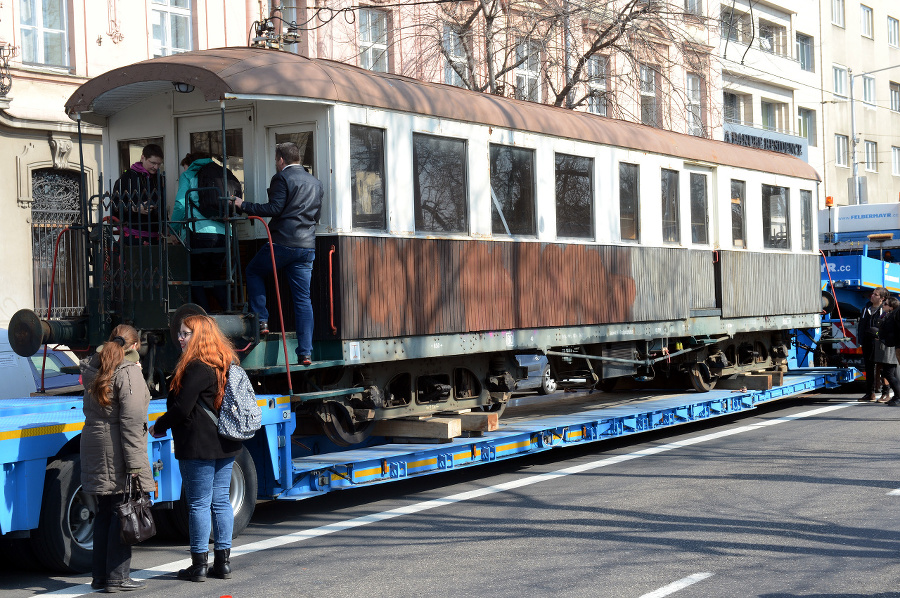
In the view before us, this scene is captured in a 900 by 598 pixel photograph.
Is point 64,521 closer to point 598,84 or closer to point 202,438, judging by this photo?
point 202,438

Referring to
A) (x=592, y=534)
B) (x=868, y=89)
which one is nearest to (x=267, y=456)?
(x=592, y=534)

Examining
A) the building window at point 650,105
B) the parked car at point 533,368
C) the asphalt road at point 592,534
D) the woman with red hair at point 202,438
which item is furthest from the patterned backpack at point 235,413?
the building window at point 650,105

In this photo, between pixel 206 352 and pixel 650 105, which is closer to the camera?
pixel 206 352

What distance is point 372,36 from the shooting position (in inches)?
926

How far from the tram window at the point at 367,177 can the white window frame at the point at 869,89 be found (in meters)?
41.9

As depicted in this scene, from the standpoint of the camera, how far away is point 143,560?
25.5 ft

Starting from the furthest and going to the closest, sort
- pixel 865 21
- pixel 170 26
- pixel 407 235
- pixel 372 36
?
pixel 865 21, pixel 372 36, pixel 170 26, pixel 407 235

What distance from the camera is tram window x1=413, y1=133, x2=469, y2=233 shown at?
1029 centimetres

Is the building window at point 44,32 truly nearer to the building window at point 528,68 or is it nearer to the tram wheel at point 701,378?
the building window at point 528,68

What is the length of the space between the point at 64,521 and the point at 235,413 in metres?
1.34

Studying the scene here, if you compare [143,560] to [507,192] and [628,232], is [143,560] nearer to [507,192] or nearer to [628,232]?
[507,192]

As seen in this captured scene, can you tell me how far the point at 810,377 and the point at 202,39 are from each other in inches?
485

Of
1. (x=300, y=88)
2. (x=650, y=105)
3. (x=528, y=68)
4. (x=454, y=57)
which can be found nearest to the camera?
(x=300, y=88)

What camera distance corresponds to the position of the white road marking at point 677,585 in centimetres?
627
